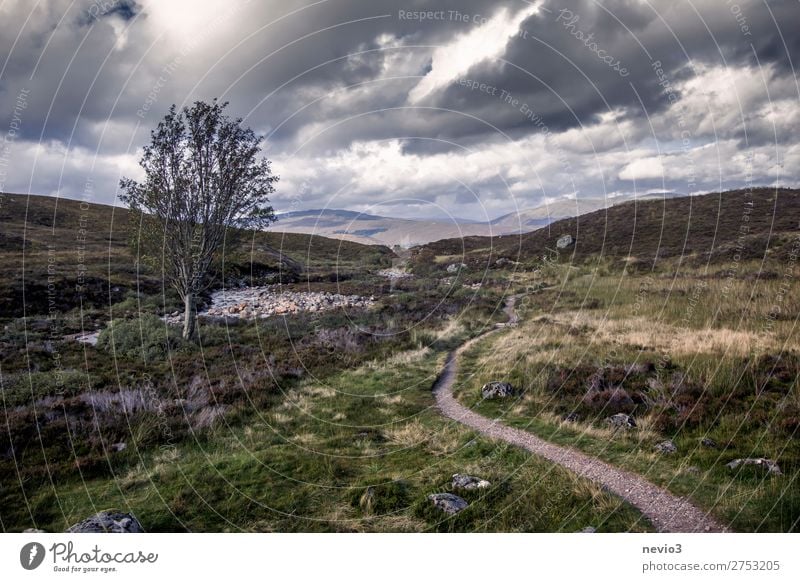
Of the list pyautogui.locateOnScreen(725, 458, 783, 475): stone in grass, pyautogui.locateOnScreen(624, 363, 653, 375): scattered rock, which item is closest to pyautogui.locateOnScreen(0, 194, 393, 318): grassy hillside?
pyautogui.locateOnScreen(725, 458, 783, 475): stone in grass

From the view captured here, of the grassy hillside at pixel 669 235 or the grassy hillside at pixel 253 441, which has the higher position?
the grassy hillside at pixel 669 235

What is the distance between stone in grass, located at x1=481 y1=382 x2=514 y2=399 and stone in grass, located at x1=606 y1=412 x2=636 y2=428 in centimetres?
289

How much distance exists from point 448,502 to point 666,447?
4595 millimetres

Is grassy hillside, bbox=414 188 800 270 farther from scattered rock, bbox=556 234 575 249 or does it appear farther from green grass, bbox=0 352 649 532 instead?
green grass, bbox=0 352 649 532

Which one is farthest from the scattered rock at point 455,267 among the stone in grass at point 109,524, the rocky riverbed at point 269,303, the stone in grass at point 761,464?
the stone in grass at point 109,524

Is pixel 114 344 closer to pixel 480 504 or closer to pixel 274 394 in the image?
pixel 274 394

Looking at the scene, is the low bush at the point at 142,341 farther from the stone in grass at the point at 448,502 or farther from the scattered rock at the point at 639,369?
the scattered rock at the point at 639,369

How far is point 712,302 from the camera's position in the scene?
18594mm

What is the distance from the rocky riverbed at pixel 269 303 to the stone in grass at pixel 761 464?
22.8 meters

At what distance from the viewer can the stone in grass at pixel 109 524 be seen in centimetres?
547

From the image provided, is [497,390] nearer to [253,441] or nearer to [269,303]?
[253,441]

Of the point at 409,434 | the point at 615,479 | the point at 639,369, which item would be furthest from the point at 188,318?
the point at 639,369

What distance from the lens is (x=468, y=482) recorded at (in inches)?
265

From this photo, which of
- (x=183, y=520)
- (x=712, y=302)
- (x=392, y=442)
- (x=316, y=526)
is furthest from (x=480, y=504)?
(x=712, y=302)
